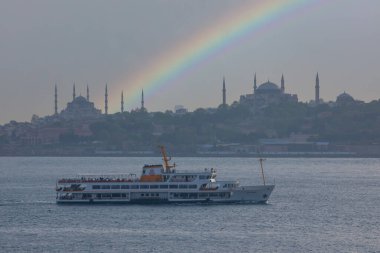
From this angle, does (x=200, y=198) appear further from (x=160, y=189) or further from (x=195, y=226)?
(x=195, y=226)

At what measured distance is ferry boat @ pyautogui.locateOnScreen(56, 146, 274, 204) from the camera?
6919 centimetres

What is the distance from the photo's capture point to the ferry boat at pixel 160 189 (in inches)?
2724

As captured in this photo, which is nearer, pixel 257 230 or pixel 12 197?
pixel 257 230

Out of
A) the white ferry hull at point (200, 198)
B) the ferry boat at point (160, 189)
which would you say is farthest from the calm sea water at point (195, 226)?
the ferry boat at point (160, 189)

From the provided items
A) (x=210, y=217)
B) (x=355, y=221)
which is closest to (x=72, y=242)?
(x=210, y=217)

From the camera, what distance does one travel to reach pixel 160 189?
69500mm

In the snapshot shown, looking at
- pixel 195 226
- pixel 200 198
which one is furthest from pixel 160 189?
pixel 195 226

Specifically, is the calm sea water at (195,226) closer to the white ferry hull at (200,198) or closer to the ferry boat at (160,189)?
the white ferry hull at (200,198)

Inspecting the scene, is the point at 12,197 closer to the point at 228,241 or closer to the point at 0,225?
the point at 0,225

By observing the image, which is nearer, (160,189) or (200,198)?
(200,198)

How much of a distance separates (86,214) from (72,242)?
1079 centimetres

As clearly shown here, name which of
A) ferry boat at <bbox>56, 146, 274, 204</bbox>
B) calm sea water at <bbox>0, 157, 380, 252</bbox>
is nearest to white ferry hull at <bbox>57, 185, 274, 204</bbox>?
ferry boat at <bbox>56, 146, 274, 204</bbox>

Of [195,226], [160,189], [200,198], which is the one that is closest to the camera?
[195,226]

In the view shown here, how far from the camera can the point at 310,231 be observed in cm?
5766
